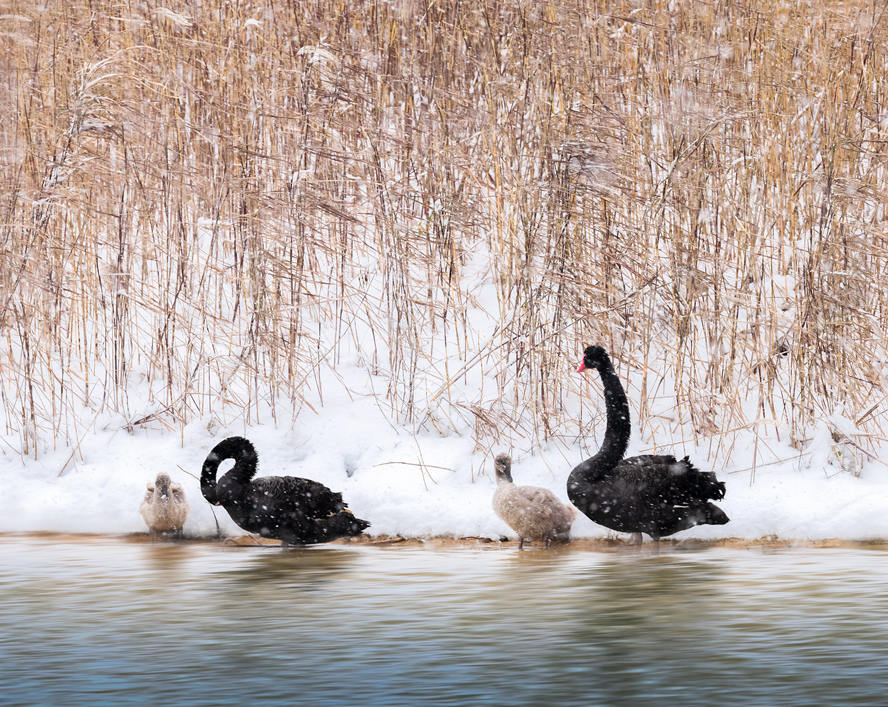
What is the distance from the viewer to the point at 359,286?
8.87 metres

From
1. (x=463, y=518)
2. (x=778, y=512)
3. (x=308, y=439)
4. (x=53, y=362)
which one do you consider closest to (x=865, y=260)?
(x=778, y=512)

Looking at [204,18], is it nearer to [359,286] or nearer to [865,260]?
[359,286]

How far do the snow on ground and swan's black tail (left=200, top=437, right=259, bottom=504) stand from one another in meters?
0.39

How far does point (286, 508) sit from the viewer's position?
266 inches

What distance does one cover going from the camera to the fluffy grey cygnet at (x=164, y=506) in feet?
23.3

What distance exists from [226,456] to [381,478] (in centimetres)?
91

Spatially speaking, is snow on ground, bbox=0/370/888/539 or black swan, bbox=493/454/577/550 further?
snow on ground, bbox=0/370/888/539

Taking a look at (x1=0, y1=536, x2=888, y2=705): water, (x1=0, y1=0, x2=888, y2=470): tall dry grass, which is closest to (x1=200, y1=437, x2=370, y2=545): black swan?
(x1=0, y1=536, x2=888, y2=705): water

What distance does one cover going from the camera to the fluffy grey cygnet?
7109 millimetres

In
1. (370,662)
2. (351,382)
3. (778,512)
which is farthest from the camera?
(351,382)

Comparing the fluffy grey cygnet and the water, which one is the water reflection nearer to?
the water

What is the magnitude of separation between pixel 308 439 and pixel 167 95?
9.26ft

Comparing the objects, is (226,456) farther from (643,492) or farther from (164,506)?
(643,492)

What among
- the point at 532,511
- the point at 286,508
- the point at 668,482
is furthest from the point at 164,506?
the point at 668,482
